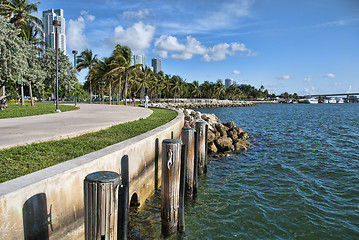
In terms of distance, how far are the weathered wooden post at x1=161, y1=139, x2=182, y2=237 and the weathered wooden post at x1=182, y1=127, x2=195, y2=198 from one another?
2001mm

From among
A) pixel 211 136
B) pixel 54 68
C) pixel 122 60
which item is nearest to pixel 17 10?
pixel 54 68

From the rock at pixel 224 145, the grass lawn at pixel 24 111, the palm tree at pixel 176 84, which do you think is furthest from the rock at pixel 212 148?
the palm tree at pixel 176 84

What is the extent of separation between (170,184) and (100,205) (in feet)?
7.93

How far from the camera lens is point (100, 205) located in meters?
3.12

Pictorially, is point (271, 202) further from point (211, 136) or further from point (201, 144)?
point (211, 136)

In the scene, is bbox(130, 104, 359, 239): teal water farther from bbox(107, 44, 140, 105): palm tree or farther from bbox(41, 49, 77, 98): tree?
bbox(107, 44, 140, 105): palm tree

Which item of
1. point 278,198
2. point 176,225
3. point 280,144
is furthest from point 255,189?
point 280,144

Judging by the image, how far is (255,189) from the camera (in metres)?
8.96

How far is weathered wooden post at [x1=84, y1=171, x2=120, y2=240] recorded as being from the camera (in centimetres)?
312

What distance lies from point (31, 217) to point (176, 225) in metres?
3.33

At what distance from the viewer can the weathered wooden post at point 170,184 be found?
533 centimetres

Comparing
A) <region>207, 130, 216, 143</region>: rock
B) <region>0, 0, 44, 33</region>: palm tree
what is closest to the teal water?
<region>207, 130, 216, 143</region>: rock

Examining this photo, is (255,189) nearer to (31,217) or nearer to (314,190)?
(314,190)

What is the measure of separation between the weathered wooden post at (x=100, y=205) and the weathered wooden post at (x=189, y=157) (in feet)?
14.3
